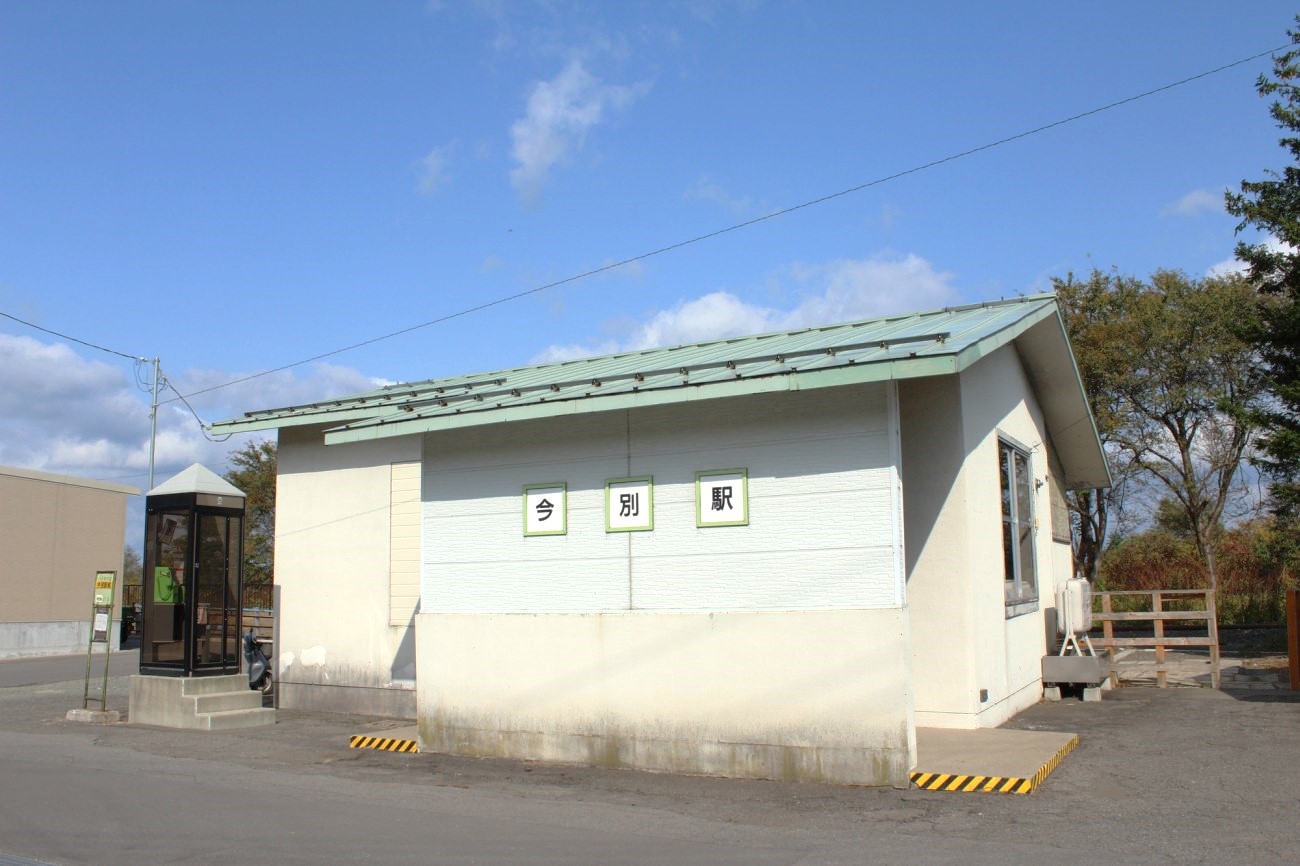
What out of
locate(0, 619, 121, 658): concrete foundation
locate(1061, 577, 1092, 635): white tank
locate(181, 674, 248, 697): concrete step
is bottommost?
locate(0, 619, 121, 658): concrete foundation

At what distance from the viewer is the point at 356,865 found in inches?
260

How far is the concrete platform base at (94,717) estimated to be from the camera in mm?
14453

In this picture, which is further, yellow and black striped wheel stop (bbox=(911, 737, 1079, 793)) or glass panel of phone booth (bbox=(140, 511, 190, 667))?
→ glass panel of phone booth (bbox=(140, 511, 190, 667))

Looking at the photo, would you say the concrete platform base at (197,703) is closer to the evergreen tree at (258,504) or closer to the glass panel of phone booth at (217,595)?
the glass panel of phone booth at (217,595)

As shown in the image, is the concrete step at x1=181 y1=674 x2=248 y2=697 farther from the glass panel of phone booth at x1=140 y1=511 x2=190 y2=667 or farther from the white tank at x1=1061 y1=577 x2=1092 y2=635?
the white tank at x1=1061 y1=577 x2=1092 y2=635

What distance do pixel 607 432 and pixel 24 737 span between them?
8.65 m

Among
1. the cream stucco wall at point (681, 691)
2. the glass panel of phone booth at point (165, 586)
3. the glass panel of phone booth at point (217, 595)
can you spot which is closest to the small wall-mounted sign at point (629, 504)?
the cream stucco wall at point (681, 691)

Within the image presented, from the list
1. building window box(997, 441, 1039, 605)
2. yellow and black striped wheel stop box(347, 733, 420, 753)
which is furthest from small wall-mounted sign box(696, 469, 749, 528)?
yellow and black striped wheel stop box(347, 733, 420, 753)

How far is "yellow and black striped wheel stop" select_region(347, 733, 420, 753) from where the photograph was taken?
448 inches

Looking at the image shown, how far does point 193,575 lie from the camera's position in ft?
46.7

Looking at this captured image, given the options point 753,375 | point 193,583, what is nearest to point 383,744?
point 193,583

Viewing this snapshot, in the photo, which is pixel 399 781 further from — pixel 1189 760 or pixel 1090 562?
pixel 1090 562

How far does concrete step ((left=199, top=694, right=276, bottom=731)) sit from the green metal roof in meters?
3.94

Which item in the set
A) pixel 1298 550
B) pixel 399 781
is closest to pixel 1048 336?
pixel 399 781
